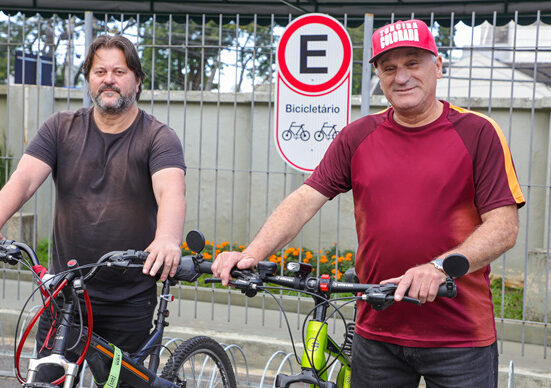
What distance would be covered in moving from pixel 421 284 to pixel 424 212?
398 mm

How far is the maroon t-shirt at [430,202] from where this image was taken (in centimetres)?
250

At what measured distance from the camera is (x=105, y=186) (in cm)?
326

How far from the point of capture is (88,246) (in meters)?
3.27

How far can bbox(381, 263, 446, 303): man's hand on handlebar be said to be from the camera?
2184mm

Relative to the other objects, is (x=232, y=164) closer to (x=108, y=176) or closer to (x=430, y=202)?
(x=108, y=176)

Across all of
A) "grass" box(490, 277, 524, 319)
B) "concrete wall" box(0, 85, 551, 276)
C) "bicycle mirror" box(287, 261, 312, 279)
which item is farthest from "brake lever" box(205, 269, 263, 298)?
"concrete wall" box(0, 85, 551, 276)

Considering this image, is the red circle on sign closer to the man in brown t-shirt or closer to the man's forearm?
the man in brown t-shirt

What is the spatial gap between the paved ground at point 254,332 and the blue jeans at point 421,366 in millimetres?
2930

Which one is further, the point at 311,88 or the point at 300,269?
the point at 311,88

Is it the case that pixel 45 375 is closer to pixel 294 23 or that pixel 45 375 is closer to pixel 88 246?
pixel 88 246

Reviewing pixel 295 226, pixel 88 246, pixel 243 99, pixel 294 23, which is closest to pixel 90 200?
pixel 88 246

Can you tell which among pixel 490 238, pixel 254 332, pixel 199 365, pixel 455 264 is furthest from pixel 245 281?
pixel 254 332

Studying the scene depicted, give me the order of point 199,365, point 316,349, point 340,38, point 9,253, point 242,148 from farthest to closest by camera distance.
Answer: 1. point 242,148
2. point 340,38
3. point 199,365
4. point 9,253
5. point 316,349

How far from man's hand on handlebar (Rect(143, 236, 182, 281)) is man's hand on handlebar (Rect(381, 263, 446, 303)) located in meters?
0.91
